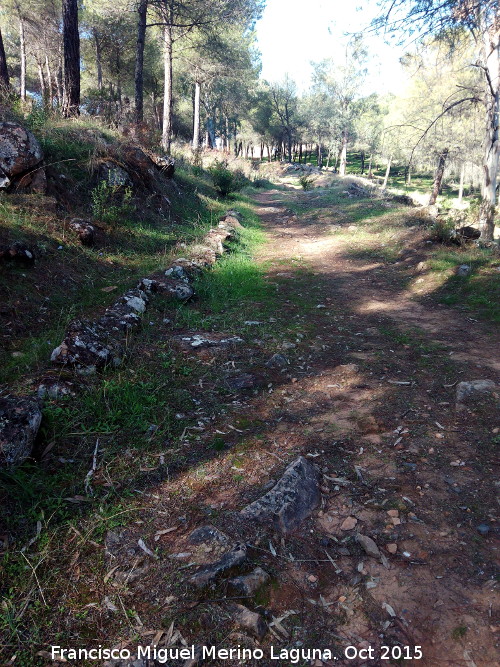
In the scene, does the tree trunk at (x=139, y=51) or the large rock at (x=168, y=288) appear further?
the tree trunk at (x=139, y=51)

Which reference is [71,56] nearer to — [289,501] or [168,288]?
[168,288]

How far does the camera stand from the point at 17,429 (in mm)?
2273

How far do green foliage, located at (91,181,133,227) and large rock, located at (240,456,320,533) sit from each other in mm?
5995

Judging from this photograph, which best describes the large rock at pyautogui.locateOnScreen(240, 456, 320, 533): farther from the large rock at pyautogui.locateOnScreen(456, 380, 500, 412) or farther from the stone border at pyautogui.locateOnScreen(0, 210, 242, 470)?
the large rock at pyautogui.locateOnScreen(456, 380, 500, 412)

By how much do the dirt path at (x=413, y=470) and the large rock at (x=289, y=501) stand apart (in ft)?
0.37

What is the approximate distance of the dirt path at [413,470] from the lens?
1676 mm

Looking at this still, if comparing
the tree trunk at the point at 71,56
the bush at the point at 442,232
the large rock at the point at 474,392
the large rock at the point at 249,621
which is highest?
the tree trunk at the point at 71,56

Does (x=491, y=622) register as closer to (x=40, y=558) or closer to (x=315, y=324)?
(x=40, y=558)

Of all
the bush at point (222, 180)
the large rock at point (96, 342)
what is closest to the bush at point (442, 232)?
the large rock at point (96, 342)

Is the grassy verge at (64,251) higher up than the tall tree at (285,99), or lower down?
lower down

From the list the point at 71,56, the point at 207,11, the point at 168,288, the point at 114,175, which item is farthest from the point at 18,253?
the point at 207,11

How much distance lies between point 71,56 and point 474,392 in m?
10.9

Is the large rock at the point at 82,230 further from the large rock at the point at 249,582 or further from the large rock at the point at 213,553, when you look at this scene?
the large rock at the point at 249,582

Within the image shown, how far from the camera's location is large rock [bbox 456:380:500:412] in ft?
10.8
